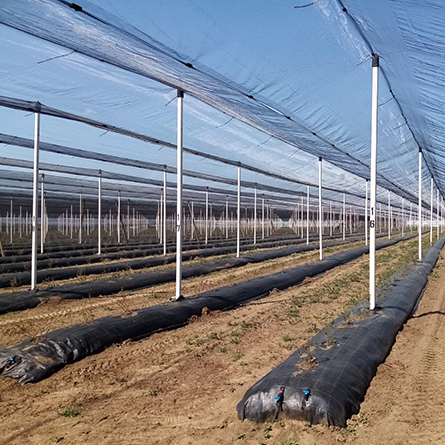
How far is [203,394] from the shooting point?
153 inches

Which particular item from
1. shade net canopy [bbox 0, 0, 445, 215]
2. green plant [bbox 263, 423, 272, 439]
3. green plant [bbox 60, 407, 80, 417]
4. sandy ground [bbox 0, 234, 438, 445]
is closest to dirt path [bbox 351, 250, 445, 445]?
sandy ground [bbox 0, 234, 438, 445]

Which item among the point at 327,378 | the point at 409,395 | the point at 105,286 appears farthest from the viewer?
the point at 105,286

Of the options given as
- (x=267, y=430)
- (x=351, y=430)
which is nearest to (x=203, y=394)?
(x=267, y=430)

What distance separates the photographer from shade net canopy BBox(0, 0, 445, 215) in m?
4.30

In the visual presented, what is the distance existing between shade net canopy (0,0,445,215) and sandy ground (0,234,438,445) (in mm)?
3522

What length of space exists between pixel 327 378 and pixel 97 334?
9.94 ft

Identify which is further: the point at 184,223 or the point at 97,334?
the point at 184,223

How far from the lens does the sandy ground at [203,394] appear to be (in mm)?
3061

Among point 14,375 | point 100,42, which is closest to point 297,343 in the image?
point 14,375

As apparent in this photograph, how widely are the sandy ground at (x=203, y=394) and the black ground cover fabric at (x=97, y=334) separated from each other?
14 cm

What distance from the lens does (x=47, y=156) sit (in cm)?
1160

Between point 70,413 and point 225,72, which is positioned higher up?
point 225,72

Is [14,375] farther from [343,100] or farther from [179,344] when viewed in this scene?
[343,100]

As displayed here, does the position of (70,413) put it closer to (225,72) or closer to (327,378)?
(327,378)
